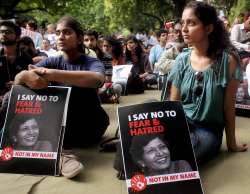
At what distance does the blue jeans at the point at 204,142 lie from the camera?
3.57 m

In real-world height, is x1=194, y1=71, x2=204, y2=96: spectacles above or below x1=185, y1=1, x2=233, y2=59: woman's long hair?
below

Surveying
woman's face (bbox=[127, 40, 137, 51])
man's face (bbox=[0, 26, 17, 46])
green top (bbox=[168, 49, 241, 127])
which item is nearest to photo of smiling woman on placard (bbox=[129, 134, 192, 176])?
green top (bbox=[168, 49, 241, 127])

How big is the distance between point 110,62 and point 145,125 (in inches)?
208

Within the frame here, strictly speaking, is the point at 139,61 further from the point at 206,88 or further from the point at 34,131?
the point at 34,131

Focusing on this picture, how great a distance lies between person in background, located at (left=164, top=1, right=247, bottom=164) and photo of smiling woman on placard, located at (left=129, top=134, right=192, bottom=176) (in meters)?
0.39

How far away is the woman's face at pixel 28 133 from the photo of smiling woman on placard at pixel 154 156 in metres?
0.86

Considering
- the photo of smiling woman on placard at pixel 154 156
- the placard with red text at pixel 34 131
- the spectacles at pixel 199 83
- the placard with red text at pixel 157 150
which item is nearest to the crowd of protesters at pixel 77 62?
the placard with red text at pixel 34 131

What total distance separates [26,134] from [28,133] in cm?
2

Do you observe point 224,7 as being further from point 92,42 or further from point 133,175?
point 133,175

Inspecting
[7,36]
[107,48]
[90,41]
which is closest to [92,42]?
[90,41]

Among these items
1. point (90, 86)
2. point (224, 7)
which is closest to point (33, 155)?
point (90, 86)

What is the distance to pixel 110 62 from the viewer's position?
8.48 m

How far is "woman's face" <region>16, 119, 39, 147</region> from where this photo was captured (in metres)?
3.65

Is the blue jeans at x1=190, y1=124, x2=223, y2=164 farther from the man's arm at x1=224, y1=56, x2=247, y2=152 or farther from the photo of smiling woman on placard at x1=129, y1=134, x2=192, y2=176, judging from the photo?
the photo of smiling woman on placard at x1=129, y1=134, x2=192, y2=176
